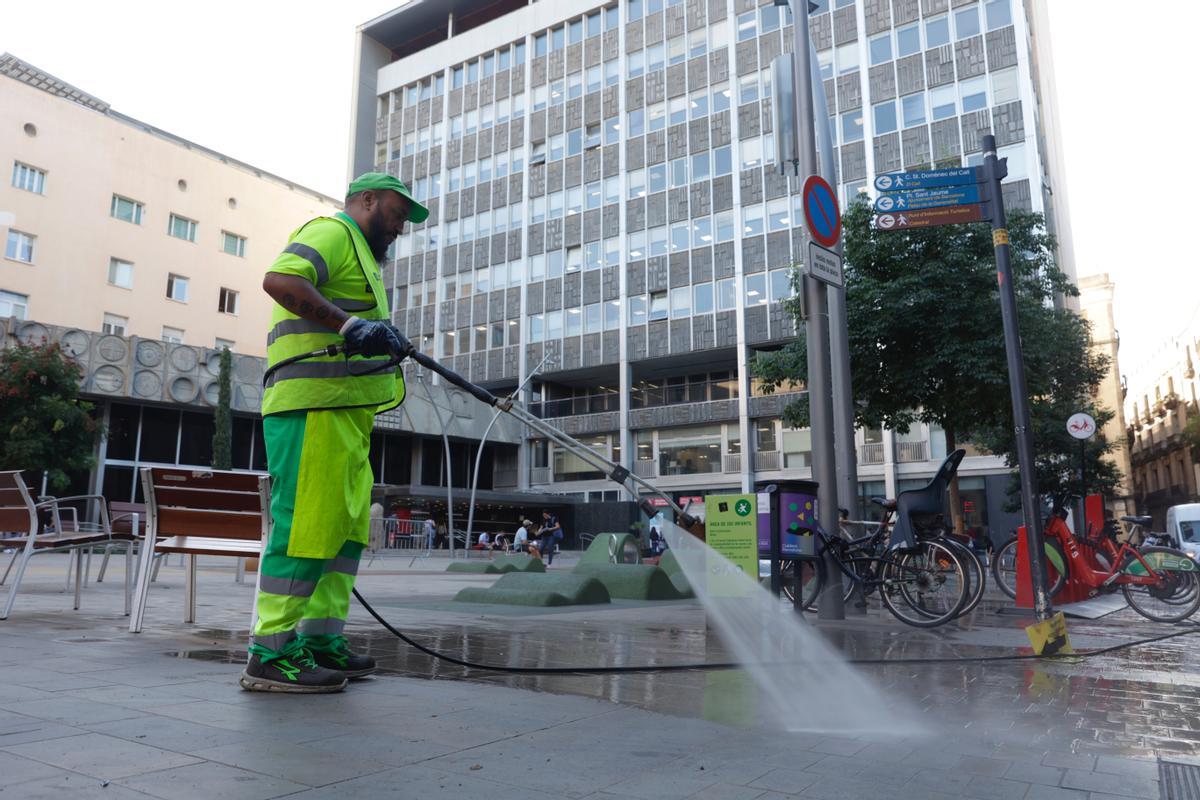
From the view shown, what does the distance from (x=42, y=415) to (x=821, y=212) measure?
85.2 feet

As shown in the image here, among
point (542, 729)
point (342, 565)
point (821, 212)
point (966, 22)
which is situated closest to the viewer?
point (542, 729)

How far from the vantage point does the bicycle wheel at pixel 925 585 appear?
25.0 feet

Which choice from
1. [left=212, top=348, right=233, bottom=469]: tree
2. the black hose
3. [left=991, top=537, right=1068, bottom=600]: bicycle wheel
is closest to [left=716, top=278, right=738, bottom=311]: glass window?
[left=212, top=348, right=233, bottom=469]: tree

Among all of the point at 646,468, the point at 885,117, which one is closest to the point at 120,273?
the point at 646,468

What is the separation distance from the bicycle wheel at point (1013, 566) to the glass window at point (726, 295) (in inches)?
1152

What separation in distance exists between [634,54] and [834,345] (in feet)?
130

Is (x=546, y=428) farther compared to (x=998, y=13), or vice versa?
(x=998, y=13)

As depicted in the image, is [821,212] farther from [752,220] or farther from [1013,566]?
[752,220]

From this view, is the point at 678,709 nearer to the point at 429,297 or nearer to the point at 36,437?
the point at 36,437

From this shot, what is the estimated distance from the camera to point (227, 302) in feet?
143

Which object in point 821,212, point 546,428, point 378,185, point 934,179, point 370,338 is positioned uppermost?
point 934,179

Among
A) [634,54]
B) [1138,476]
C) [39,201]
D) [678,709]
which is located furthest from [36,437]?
[1138,476]

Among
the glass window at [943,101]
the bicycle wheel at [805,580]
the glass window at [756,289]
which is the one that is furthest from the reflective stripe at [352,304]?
the glass window at [943,101]

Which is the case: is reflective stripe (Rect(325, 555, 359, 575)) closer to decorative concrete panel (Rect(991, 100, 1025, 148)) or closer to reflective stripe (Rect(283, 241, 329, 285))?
reflective stripe (Rect(283, 241, 329, 285))
